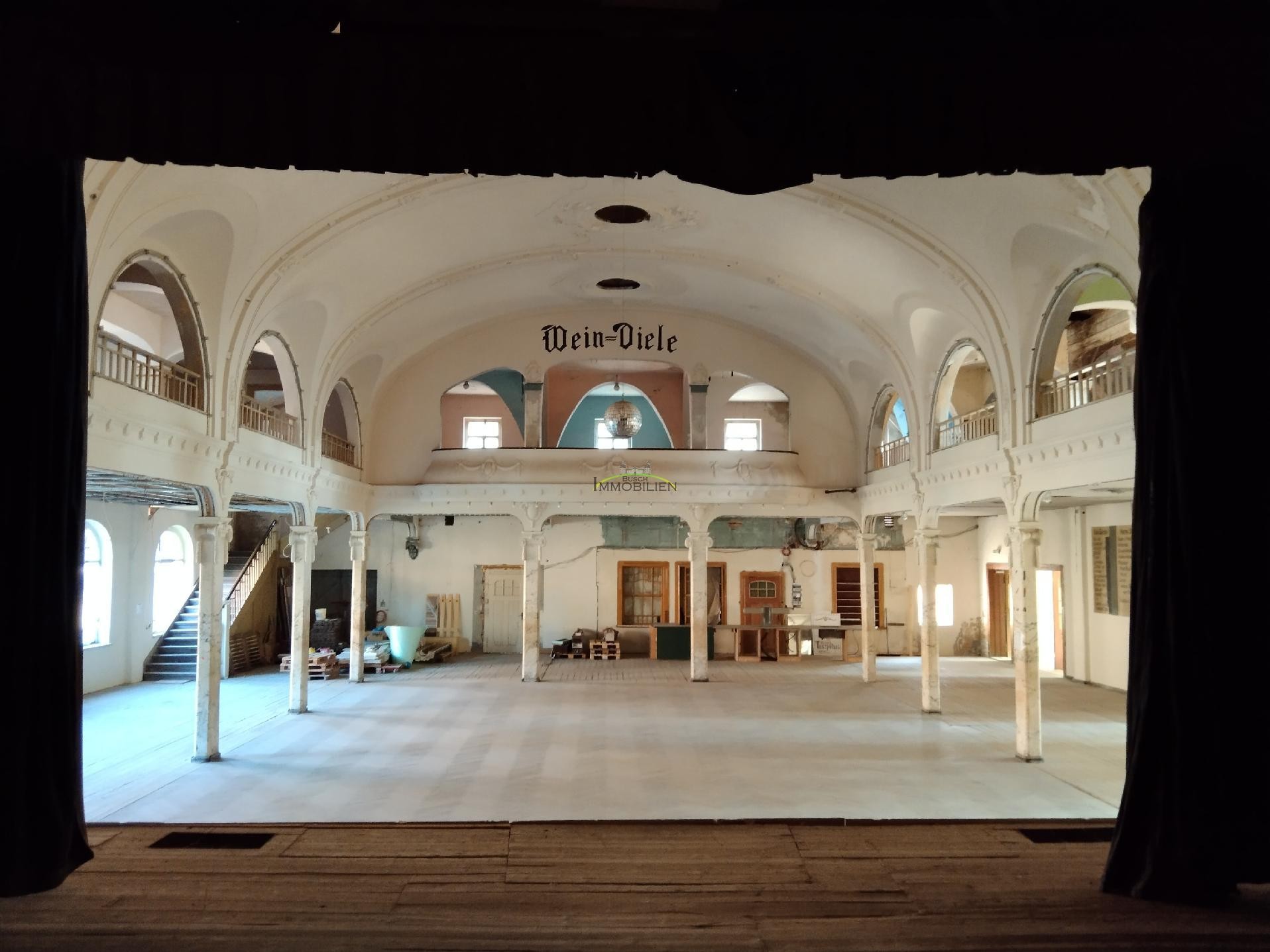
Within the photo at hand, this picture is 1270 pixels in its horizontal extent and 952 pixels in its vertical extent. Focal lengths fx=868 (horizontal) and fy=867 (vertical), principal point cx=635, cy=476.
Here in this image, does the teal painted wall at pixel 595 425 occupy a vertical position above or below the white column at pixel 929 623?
above

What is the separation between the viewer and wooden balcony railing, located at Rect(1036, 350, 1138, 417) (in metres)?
8.64

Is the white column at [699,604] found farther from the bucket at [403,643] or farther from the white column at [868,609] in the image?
the bucket at [403,643]

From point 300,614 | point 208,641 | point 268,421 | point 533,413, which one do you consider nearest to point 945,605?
point 533,413

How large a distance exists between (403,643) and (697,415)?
26.5ft

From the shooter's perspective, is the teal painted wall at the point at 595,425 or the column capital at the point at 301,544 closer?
the column capital at the point at 301,544

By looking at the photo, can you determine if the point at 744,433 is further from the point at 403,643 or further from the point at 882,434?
the point at 403,643

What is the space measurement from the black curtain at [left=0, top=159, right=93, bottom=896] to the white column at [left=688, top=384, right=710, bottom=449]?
13479 millimetres

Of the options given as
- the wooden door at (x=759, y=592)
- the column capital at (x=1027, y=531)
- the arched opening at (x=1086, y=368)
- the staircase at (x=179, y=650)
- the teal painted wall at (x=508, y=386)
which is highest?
the teal painted wall at (x=508, y=386)

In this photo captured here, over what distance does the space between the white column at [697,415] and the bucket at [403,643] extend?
740cm

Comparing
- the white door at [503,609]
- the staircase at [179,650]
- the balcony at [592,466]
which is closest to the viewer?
the staircase at [179,650]

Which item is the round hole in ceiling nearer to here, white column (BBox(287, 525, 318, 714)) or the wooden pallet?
white column (BBox(287, 525, 318, 714))

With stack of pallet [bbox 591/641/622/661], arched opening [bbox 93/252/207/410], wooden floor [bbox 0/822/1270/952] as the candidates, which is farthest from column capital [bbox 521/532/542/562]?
wooden floor [bbox 0/822/1270/952]

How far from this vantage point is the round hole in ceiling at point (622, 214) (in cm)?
1224

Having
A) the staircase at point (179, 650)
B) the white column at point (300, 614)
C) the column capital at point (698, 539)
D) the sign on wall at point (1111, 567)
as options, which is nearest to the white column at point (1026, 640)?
the sign on wall at point (1111, 567)
